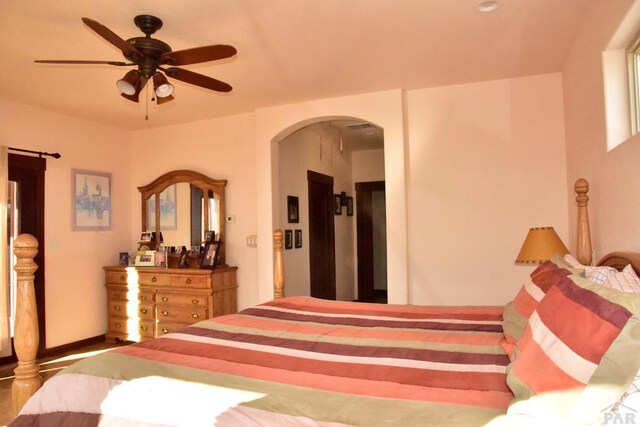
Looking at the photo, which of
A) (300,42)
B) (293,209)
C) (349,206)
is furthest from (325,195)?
(300,42)

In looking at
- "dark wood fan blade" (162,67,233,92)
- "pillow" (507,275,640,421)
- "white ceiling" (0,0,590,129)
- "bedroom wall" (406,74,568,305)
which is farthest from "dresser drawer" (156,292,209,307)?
"pillow" (507,275,640,421)

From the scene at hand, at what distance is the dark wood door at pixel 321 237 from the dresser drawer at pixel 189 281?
1571 millimetres

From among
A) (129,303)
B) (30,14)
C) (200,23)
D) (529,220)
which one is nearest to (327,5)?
(200,23)

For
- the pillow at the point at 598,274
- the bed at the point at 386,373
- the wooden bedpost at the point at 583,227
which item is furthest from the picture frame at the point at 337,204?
the pillow at the point at 598,274

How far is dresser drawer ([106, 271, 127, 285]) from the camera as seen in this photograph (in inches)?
187

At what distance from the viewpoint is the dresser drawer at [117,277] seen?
15.6 feet

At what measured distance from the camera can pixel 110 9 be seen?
238 centimetres

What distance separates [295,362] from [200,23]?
2101mm

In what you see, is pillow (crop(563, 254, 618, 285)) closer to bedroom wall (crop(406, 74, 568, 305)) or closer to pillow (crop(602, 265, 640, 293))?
pillow (crop(602, 265, 640, 293))

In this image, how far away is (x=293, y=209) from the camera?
16.6 ft

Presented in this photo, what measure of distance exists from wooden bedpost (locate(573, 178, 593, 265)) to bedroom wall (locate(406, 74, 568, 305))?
1.20 meters

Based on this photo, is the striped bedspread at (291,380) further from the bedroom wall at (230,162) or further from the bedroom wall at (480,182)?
the bedroom wall at (230,162)

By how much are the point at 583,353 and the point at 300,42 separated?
2.53m

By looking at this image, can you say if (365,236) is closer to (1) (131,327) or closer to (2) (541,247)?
(1) (131,327)
